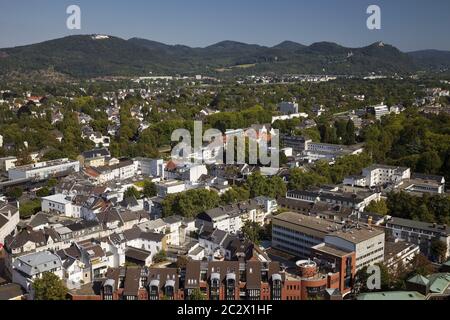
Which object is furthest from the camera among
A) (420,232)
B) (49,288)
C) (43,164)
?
(43,164)

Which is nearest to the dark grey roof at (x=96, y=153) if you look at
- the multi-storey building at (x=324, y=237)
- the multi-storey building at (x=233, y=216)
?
the multi-storey building at (x=233, y=216)

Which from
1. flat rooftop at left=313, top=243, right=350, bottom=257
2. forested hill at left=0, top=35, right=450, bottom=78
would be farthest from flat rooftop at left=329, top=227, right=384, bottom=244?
forested hill at left=0, top=35, right=450, bottom=78

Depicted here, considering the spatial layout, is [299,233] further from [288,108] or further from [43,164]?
[288,108]

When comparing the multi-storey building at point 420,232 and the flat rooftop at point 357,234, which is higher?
the flat rooftop at point 357,234

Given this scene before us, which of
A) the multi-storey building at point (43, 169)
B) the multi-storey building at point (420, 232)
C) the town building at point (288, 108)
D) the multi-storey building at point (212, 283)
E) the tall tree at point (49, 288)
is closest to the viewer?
the tall tree at point (49, 288)

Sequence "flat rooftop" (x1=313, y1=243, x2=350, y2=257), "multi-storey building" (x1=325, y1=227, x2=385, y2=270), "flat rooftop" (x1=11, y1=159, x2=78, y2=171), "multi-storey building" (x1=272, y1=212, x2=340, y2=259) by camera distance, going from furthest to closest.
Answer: "flat rooftop" (x1=11, y1=159, x2=78, y2=171) < "multi-storey building" (x1=272, y1=212, x2=340, y2=259) < "multi-storey building" (x1=325, y1=227, x2=385, y2=270) < "flat rooftop" (x1=313, y1=243, x2=350, y2=257)

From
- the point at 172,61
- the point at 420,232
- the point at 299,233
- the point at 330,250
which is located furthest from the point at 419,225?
the point at 172,61

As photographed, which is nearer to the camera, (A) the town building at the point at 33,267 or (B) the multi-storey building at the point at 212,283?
(B) the multi-storey building at the point at 212,283

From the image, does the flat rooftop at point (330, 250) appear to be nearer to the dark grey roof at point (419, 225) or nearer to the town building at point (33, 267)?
the dark grey roof at point (419, 225)

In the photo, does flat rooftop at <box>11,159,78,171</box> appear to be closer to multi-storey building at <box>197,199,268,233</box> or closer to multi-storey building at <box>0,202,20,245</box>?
multi-storey building at <box>0,202,20,245</box>

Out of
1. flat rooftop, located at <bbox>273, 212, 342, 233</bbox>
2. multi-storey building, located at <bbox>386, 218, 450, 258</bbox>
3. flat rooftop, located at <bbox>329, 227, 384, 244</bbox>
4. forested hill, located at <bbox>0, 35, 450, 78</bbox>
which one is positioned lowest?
multi-storey building, located at <bbox>386, 218, 450, 258</bbox>

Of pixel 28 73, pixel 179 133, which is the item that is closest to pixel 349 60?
pixel 28 73
